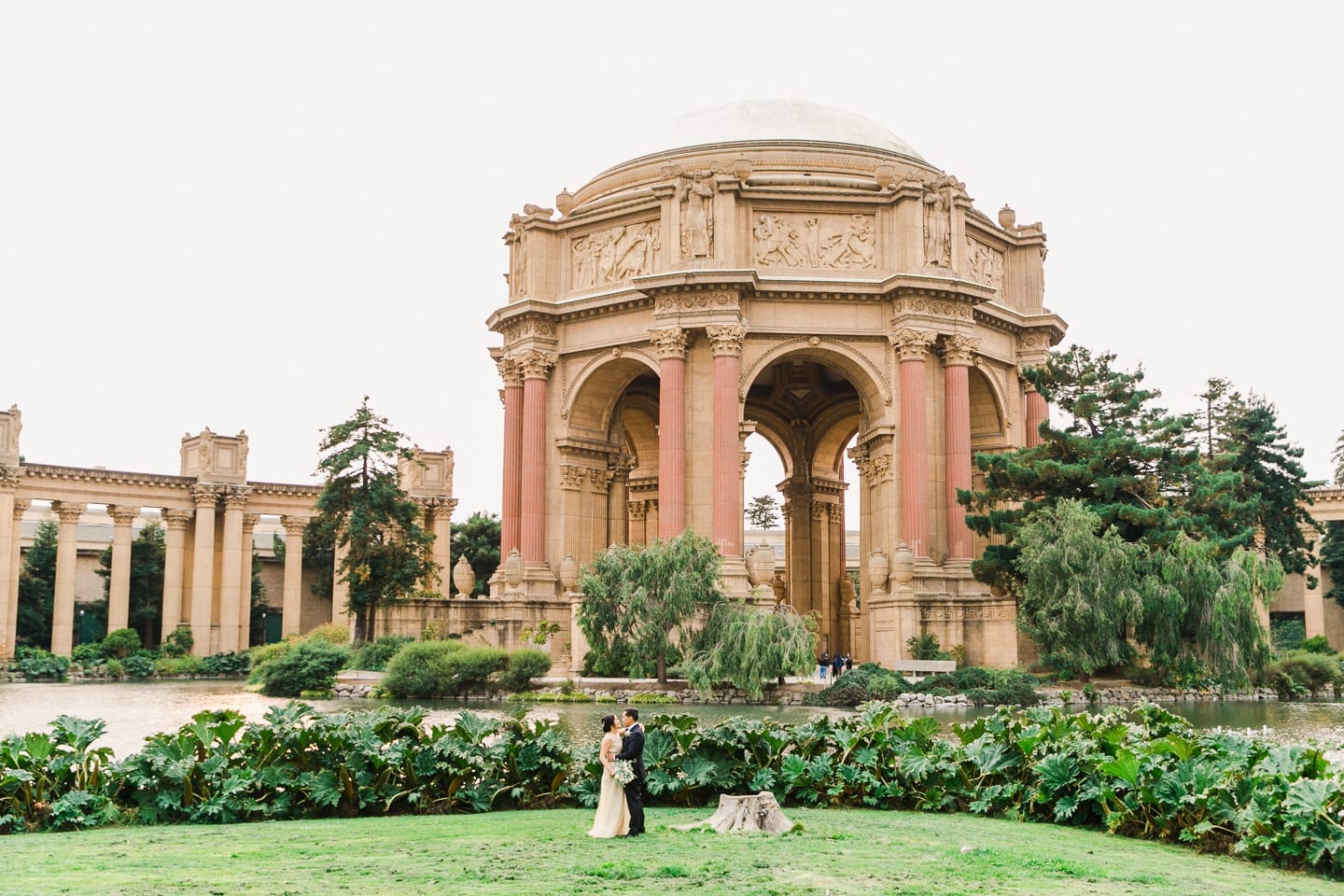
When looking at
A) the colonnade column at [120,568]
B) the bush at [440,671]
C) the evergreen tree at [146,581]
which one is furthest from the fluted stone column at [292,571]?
the bush at [440,671]

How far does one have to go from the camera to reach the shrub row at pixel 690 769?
1038 cm

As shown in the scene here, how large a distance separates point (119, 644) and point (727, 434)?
29.0 m

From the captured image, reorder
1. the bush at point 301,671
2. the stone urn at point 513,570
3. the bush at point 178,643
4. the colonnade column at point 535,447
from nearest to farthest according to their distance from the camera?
the bush at point 301,671 → the stone urn at point 513,570 → the colonnade column at point 535,447 → the bush at point 178,643

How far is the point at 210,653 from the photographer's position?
56.5 meters

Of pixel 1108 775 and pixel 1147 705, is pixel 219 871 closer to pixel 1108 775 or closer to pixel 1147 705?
pixel 1108 775

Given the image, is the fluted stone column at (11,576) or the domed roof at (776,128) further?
the fluted stone column at (11,576)

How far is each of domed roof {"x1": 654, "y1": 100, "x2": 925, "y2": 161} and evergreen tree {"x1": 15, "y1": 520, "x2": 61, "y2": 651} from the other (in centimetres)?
3337

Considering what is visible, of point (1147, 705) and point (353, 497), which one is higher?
point (353, 497)

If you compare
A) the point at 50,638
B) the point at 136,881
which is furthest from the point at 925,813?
the point at 50,638

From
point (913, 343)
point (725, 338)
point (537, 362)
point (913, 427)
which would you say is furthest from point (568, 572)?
point (913, 343)

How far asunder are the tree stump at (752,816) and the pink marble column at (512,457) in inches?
1325

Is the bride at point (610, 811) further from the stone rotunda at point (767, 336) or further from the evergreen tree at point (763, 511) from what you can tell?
the evergreen tree at point (763, 511)

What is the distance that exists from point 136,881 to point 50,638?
55.1 metres

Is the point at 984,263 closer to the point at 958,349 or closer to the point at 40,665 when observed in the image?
the point at 958,349
